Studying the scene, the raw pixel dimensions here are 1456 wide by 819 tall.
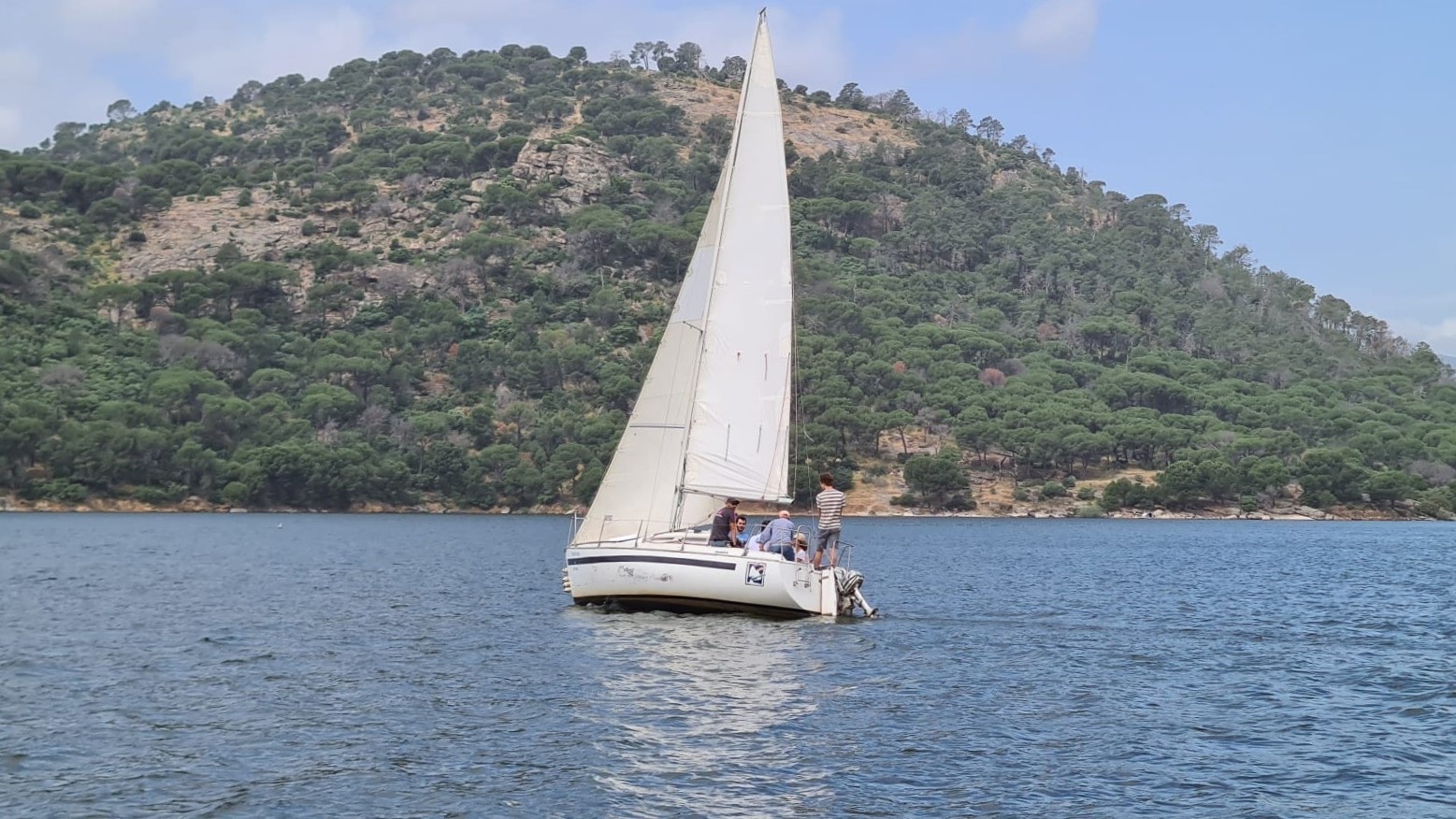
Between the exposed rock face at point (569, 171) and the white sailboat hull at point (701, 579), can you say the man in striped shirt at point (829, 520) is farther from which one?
the exposed rock face at point (569, 171)

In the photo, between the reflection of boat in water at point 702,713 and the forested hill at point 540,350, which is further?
the forested hill at point 540,350

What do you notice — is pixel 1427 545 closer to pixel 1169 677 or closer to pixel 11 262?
pixel 1169 677

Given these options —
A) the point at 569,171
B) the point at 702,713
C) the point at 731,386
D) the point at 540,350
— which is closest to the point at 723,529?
the point at 731,386

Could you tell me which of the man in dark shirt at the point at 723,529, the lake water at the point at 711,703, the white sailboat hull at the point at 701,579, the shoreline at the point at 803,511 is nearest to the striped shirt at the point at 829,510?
the white sailboat hull at the point at 701,579

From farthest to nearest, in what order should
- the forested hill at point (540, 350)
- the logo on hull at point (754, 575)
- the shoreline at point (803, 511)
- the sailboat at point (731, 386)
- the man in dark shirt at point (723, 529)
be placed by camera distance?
the forested hill at point (540, 350)
the shoreline at point (803, 511)
the sailboat at point (731, 386)
the man in dark shirt at point (723, 529)
the logo on hull at point (754, 575)

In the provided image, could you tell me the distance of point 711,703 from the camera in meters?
23.2

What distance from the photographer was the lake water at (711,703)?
1791 cm

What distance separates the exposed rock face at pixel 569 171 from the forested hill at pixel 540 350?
542 millimetres

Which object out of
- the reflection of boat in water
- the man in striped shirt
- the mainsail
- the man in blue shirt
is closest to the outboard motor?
the man in striped shirt

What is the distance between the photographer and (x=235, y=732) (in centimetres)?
2089

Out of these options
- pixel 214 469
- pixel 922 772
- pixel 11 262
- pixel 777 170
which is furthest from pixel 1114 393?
pixel 922 772

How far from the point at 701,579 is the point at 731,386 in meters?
4.95

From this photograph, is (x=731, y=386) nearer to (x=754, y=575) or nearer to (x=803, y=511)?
(x=754, y=575)

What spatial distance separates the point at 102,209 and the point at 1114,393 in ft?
349
